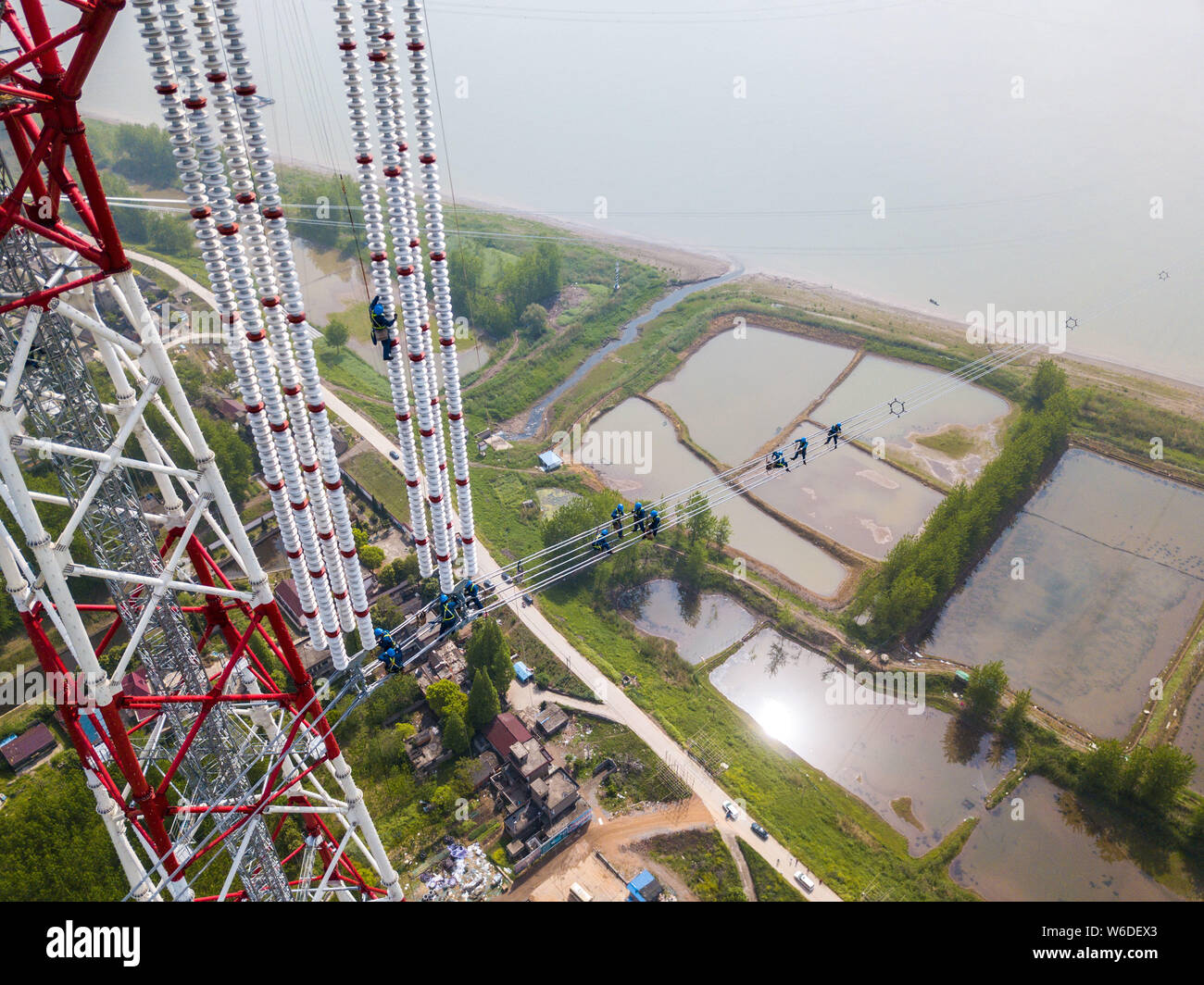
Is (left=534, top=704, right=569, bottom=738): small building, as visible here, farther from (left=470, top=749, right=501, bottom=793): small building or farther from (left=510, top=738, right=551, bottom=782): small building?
(left=470, top=749, right=501, bottom=793): small building

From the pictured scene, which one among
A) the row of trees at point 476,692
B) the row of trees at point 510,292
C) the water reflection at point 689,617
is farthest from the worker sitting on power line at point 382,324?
the row of trees at point 510,292

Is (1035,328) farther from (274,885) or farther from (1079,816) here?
(274,885)

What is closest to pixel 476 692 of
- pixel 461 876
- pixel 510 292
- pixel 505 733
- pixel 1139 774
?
pixel 505 733

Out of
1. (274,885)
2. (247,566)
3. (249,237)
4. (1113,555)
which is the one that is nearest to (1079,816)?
(1113,555)

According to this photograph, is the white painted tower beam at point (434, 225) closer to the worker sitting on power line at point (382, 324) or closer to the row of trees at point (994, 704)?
the worker sitting on power line at point (382, 324)

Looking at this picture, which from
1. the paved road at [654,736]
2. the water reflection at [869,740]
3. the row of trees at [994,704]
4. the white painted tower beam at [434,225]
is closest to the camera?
the white painted tower beam at [434,225]

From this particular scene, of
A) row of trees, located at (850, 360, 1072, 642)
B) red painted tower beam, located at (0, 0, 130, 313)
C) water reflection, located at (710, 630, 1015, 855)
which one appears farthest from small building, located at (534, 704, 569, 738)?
red painted tower beam, located at (0, 0, 130, 313)
